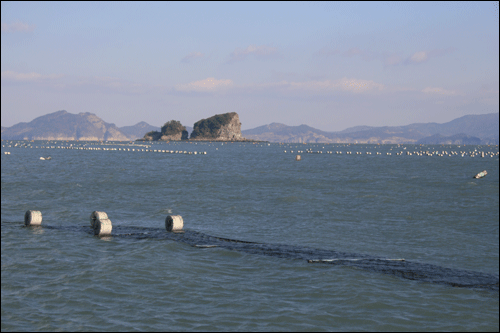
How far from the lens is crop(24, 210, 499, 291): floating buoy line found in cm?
1659

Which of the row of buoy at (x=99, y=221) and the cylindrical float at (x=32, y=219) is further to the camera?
the cylindrical float at (x=32, y=219)

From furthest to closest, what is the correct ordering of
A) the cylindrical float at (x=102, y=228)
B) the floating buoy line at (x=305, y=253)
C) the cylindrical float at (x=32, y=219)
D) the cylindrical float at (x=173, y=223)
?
1. the cylindrical float at (x=32, y=219)
2. the cylindrical float at (x=173, y=223)
3. the cylindrical float at (x=102, y=228)
4. the floating buoy line at (x=305, y=253)

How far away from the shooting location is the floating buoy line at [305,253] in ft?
54.4

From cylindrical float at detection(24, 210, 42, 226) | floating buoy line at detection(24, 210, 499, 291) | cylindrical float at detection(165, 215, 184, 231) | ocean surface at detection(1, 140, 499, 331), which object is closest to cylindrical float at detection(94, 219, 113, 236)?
floating buoy line at detection(24, 210, 499, 291)

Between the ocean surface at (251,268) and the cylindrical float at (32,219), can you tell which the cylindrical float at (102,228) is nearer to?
the ocean surface at (251,268)

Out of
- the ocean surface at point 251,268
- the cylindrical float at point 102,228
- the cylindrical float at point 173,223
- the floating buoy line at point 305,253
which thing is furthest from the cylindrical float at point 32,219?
the cylindrical float at point 173,223

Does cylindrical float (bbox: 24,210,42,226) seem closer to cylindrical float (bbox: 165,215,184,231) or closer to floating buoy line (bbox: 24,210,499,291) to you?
floating buoy line (bbox: 24,210,499,291)

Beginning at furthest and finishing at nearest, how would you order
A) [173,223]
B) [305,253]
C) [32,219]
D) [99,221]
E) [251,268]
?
1. [32,219]
2. [173,223]
3. [99,221]
4. [305,253]
5. [251,268]

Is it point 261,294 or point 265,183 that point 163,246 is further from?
point 265,183

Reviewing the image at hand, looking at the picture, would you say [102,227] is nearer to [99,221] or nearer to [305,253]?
[99,221]

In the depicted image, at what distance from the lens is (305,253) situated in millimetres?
20391

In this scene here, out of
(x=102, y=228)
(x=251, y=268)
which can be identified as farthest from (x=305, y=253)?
(x=102, y=228)

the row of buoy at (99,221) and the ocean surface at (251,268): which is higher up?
the row of buoy at (99,221)

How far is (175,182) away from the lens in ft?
179
